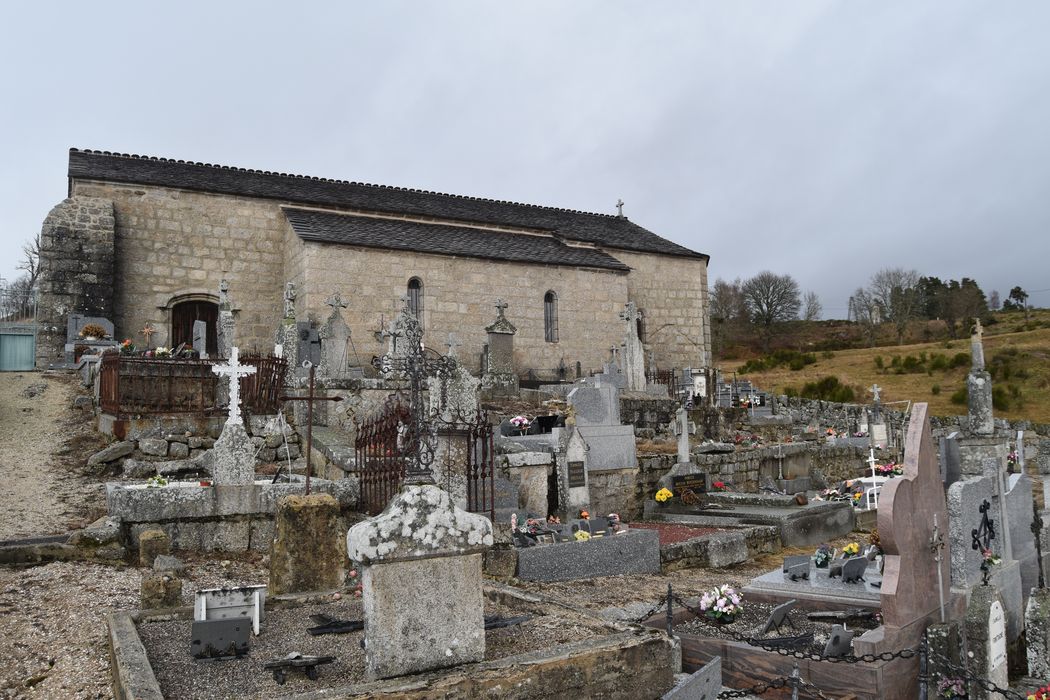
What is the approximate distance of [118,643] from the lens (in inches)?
171

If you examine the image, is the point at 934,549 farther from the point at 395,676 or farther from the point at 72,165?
the point at 72,165

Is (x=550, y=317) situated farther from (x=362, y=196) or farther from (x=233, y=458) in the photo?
(x=233, y=458)

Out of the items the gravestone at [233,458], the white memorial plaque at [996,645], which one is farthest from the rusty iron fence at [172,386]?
the white memorial plaque at [996,645]

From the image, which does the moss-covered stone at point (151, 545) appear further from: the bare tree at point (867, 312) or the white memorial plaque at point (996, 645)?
the bare tree at point (867, 312)

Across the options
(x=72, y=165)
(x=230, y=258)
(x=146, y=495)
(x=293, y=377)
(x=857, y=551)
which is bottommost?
(x=857, y=551)

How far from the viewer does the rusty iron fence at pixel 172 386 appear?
12164 millimetres

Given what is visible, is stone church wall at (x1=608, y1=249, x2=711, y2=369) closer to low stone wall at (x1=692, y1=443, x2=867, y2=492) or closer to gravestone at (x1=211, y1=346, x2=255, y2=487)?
low stone wall at (x1=692, y1=443, x2=867, y2=492)

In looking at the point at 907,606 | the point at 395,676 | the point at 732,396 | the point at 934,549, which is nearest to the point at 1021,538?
the point at 934,549

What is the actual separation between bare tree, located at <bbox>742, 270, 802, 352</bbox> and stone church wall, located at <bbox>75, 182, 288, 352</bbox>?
42697 mm

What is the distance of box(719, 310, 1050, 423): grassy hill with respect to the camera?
105ft

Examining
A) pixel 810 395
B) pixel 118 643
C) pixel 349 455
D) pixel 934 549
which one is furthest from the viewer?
pixel 810 395

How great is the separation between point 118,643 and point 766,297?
59.5 meters

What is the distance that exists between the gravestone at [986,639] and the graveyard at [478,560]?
0.02 m

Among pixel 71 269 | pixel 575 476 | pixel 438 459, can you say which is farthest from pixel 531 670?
pixel 71 269
